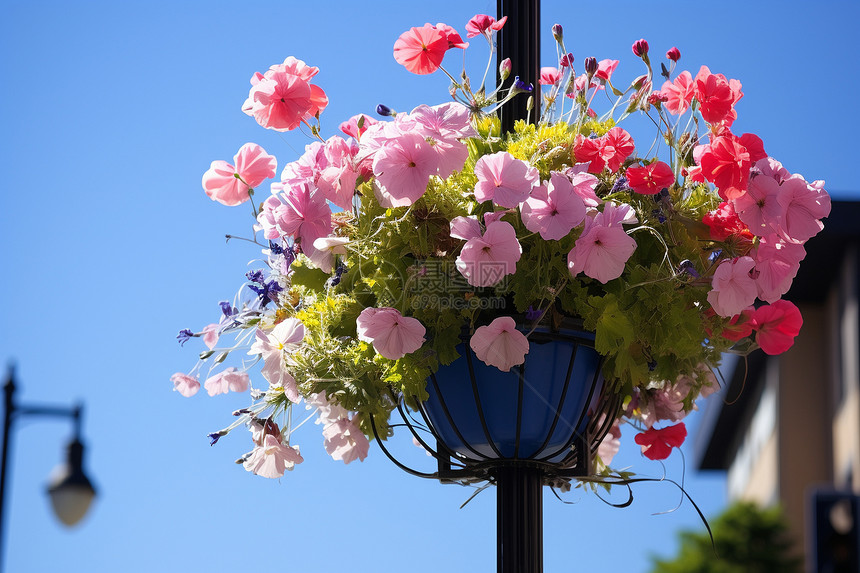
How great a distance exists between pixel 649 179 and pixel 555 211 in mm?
205

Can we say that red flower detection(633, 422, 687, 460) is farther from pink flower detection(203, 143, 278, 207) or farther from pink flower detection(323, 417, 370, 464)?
pink flower detection(203, 143, 278, 207)

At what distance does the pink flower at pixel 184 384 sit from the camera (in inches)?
67.4

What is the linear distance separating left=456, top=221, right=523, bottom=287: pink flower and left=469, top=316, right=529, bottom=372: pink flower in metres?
0.07

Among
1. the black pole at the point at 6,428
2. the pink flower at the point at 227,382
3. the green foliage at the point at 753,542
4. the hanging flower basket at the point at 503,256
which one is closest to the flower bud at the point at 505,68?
the hanging flower basket at the point at 503,256

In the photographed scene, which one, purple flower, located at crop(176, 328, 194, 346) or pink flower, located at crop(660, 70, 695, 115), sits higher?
pink flower, located at crop(660, 70, 695, 115)

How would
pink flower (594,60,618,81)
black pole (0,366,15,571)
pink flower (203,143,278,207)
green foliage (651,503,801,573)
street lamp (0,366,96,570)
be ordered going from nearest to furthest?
pink flower (203,143,278,207) → pink flower (594,60,618,81) → black pole (0,366,15,571) → street lamp (0,366,96,570) → green foliage (651,503,801,573)

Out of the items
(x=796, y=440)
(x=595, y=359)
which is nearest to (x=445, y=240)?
(x=595, y=359)

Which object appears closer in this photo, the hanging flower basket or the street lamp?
the hanging flower basket

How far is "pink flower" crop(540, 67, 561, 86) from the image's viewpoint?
1773 mm

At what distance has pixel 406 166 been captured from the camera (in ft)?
4.43

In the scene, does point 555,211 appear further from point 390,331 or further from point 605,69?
point 605,69

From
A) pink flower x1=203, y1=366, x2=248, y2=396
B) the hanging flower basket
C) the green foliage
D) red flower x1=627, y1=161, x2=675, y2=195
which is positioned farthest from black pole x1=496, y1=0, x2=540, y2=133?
the green foliage

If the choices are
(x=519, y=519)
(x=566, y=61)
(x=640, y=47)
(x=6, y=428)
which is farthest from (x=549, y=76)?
(x=6, y=428)

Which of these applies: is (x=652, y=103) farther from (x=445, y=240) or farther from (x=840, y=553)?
(x=840, y=553)
